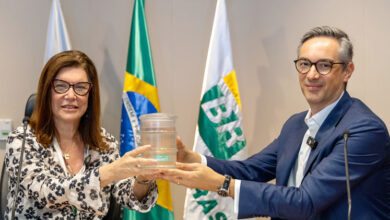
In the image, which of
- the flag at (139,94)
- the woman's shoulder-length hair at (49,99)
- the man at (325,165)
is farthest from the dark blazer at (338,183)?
the flag at (139,94)

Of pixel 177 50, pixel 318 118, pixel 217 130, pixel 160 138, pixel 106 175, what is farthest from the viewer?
pixel 177 50

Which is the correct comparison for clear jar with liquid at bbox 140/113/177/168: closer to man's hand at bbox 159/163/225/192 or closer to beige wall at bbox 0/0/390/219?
man's hand at bbox 159/163/225/192

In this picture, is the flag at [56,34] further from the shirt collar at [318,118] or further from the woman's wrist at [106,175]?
the shirt collar at [318,118]

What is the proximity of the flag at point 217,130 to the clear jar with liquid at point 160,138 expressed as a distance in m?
1.29

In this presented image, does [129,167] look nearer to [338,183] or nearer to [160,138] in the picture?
[160,138]

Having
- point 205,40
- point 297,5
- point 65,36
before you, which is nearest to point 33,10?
point 65,36

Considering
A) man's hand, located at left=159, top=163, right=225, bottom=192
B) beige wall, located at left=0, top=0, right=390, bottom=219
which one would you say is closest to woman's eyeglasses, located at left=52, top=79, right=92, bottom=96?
man's hand, located at left=159, top=163, right=225, bottom=192

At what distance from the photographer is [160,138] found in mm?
1578

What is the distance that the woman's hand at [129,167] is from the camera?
156 centimetres

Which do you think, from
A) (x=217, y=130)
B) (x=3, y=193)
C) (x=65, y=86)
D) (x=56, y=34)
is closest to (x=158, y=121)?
(x=65, y=86)

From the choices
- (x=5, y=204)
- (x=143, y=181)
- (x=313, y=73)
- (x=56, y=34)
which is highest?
(x=56, y=34)

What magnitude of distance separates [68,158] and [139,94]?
42.8 inches

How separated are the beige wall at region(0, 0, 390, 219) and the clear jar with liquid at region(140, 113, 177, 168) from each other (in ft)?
4.68

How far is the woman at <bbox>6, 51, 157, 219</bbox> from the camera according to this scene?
67.5 inches
